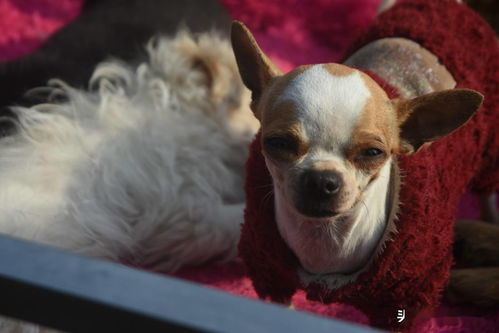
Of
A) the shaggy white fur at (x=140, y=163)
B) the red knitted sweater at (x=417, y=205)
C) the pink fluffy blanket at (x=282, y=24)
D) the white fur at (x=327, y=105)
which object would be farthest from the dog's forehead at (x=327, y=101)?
the pink fluffy blanket at (x=282, y=24)

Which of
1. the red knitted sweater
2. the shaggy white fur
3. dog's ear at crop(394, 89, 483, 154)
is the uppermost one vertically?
dog's ear at crop(394, 89, 483, 154)

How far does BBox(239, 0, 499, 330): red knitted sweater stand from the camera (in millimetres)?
794

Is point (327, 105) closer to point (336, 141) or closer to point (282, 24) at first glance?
point (336, 141)

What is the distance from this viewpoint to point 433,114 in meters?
0.74

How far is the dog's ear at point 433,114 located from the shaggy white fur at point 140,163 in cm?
46

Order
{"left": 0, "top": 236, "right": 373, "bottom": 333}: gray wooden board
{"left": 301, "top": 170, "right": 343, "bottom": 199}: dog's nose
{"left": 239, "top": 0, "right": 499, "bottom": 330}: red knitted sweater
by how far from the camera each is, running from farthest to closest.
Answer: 1. {"left": 239, "top": 0, "right": 499, "bottom": 330}: red knitted sweater
2. {"left": 301, "top": 170, "right": 343, "bottom": 199}: dog's nose
3. {"left": 0, "top": 236, "right": 373, "bottom": 333}: gray wooden board

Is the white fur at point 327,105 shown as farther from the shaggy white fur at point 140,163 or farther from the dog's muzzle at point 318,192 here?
the shaggy white fur at point 140,163

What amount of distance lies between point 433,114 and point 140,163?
616mm

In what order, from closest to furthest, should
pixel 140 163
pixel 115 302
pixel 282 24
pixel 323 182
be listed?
pixel 115 302 < pixel 323 182 < pixel 140 163 < pixel 282 24

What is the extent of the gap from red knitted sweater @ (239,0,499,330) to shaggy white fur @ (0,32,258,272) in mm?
266

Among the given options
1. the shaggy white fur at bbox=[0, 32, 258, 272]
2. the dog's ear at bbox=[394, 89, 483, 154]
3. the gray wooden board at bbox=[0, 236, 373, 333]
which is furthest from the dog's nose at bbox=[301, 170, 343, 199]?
the shaggy white fur at bbox=[0, 32, 258, 272]
